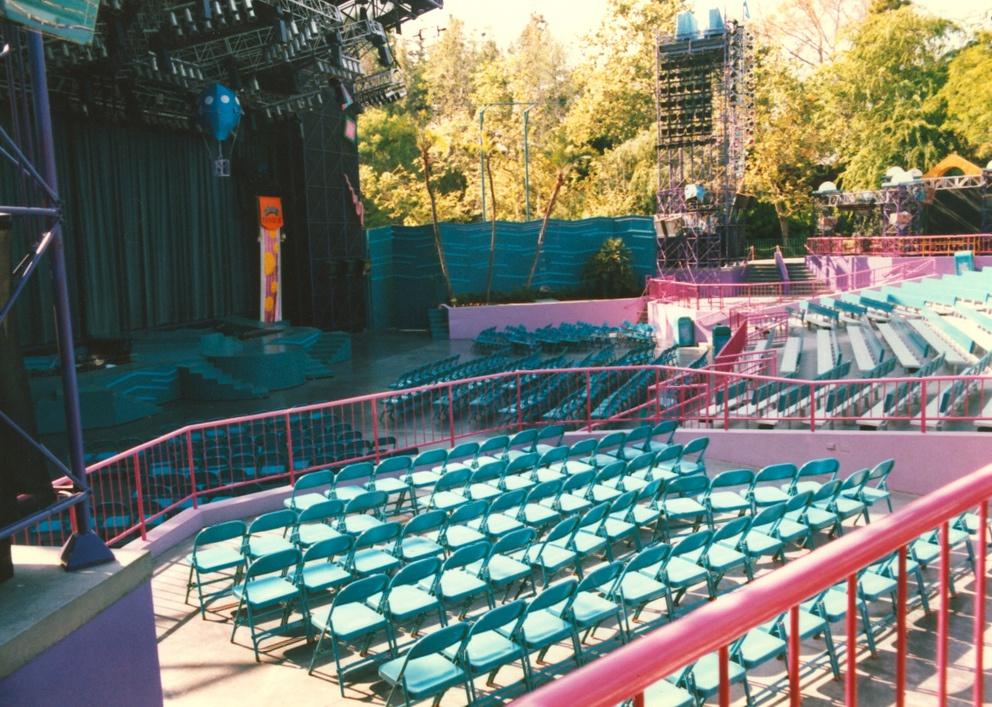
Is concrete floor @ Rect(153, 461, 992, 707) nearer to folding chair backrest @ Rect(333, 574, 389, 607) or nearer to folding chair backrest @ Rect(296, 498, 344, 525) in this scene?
folding chair backrest @ Rect(333, 574, 389, 607)

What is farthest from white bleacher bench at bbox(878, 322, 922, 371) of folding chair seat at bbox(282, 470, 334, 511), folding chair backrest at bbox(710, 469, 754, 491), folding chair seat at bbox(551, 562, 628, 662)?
folding chair seat at bbox(551, 562, 628, 662)

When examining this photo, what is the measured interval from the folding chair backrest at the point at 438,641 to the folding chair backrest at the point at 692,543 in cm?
198

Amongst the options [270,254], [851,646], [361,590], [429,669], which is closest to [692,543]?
[429,669]

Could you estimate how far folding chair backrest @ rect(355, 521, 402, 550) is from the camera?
7.16 m

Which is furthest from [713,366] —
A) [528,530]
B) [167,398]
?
[167,398]

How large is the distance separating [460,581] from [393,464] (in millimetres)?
3420

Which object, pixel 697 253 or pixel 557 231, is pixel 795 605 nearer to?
pixel 557 231

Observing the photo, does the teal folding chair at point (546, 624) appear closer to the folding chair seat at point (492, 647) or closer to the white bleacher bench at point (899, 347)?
the folding chair seat at point (492, 647)

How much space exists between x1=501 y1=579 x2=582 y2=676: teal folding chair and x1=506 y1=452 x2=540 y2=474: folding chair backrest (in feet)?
12.2

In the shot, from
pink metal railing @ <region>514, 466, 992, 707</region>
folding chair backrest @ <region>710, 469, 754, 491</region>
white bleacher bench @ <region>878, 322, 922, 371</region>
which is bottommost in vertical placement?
folding chair backrest @ <region>710, 469, 754, 491</region>

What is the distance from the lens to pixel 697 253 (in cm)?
3419

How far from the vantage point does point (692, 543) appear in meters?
6.93

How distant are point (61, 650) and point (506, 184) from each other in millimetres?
41988

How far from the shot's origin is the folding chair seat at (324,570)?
693 cm
